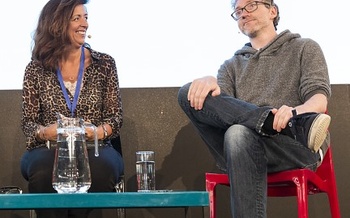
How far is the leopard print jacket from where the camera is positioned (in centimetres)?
281

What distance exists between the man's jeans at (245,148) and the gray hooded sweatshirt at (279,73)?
0.85 ft

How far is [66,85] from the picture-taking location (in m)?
2.87

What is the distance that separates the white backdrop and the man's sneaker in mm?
1205

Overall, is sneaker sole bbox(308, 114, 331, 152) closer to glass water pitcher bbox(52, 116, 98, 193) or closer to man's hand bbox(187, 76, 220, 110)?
man's hand bbox(187, 76, 220, 110)

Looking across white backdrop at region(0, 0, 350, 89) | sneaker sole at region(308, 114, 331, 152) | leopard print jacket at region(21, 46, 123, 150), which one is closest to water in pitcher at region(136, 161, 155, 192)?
leopard print jacket at region(21, 46, 123, 150)

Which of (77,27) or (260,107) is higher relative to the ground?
(77,27)

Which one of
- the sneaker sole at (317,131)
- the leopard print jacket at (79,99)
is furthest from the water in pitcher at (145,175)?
the sneaker sole at (317,131)

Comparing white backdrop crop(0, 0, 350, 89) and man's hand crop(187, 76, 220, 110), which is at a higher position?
white backdrop crop(0, 0, 350, 89)

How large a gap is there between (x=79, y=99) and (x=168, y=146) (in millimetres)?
604

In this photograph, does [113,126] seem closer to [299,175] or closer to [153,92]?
[153,92]

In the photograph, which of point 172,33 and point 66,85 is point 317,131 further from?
point 172,33

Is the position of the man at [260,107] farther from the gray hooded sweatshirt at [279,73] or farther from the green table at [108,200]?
the green table at [108,200]

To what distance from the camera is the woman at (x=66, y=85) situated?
2.73 meters

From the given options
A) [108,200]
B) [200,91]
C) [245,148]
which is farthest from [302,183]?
[108,200]
